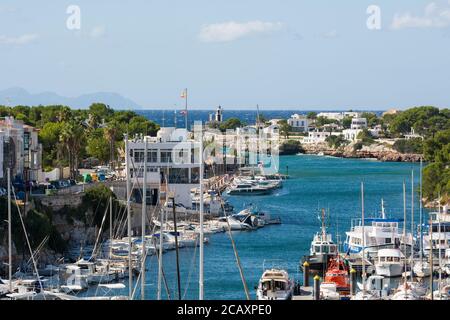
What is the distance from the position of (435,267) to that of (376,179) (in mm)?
26581

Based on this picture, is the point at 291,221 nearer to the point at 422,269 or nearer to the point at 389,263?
the point at 389,263

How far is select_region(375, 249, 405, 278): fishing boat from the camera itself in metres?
18.5

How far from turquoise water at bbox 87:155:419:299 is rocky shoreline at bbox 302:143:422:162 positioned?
399 cm

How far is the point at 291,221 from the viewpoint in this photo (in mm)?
28938

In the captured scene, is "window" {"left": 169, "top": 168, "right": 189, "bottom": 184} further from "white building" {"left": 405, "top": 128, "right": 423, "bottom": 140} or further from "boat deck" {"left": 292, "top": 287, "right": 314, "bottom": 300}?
"white building" {"left": 405, "top": 128, "right": 423, "bottom": 140}

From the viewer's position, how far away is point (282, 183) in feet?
138

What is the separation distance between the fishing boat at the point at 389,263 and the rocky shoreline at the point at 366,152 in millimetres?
38435

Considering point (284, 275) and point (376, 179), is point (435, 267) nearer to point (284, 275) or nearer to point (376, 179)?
point (284, 275)

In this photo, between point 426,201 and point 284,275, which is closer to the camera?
point 284,275
